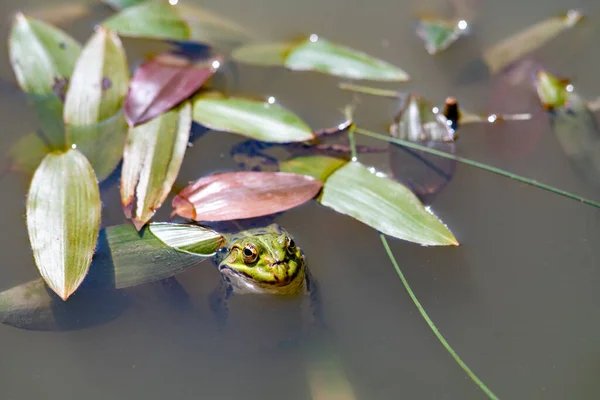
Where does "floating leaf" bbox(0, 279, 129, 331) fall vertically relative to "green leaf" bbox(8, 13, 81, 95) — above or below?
below

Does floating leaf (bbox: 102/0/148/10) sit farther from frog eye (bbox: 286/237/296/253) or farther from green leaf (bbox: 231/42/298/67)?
frog eye (bbox: 286/237/296/253)

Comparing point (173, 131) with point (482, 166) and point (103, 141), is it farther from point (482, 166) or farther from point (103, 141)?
point (482, 166)

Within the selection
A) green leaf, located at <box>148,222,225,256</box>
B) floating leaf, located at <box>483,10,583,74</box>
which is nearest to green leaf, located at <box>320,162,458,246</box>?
green leaf, located at <box>148,222,225,256</box>

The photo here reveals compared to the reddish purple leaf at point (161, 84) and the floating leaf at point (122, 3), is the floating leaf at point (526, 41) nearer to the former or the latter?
the reddish purple leaf at point (161, 84)

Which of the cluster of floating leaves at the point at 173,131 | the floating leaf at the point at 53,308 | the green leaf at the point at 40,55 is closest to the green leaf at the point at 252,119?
the cluster of floating leaves at the point at 173,131

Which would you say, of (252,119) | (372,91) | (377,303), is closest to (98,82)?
(252,119)

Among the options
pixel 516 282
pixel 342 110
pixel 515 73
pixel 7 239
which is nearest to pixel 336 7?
pixel 342 110

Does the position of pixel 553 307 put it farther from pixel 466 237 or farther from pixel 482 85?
pixel 482 85
